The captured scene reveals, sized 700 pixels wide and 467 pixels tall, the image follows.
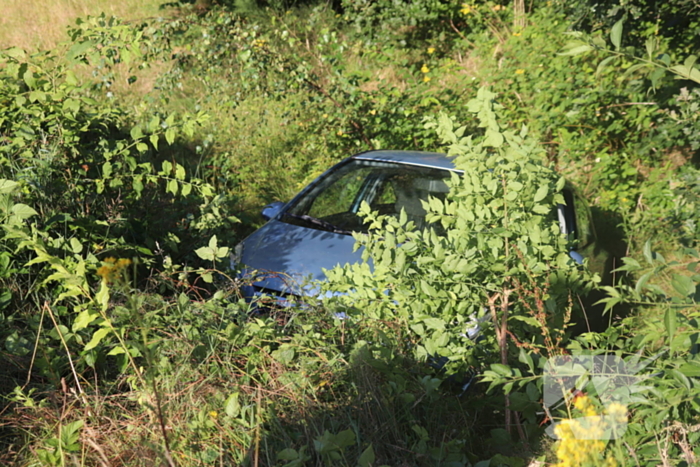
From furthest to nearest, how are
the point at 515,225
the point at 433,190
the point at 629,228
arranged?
the point at 629,228 < the point at 433,190 < the point at 515,225

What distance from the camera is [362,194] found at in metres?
5.25

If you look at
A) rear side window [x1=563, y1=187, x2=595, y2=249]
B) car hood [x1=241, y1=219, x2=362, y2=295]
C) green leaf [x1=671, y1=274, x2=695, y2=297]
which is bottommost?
rear side window [x1=563, y1=187, x2=595, y2=249]

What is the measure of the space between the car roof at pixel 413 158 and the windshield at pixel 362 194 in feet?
0.14

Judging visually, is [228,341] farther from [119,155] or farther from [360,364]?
[119,155]

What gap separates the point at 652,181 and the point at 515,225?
6.20m


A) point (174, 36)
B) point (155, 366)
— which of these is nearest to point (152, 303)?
point (155, 366)

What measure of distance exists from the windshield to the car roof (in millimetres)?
42

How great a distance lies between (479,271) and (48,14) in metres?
14.3

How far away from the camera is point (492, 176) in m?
3.04

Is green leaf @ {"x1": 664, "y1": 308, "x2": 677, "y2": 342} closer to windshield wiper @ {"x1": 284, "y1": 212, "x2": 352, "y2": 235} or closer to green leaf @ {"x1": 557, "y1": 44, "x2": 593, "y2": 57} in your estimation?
green leaf @ {"x1": 557, "y1": 44, "x2": 593, "y2": 57}

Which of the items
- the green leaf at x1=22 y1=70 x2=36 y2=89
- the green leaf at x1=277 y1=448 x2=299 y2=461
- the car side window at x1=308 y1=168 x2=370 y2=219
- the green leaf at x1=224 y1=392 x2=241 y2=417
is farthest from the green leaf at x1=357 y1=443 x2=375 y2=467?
the car side window at x1=308 y1=168 x2=370 y2=219

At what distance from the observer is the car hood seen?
397 cm

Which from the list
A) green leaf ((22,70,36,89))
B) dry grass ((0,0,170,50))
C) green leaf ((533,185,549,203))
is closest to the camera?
green leaf ((533,185,549,203))

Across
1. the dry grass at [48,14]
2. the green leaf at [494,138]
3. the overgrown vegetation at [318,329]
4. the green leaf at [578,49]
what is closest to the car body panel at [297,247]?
the overgrown vegetation at [318,329]
